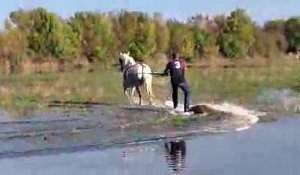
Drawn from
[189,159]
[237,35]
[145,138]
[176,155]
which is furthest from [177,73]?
[237,35]

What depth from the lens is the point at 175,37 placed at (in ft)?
363

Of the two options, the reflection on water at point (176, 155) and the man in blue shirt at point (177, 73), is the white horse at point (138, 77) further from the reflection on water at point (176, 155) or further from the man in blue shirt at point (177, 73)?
the reflection on water at point (176, 155)

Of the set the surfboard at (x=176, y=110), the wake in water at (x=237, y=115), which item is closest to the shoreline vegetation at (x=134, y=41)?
the surfboard at (x=176, y=110)

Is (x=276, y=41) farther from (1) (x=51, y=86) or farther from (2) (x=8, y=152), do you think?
(2) (x=8, y=152)

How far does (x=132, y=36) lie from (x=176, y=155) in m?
91.7

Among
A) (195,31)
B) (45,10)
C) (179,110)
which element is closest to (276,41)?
(195,31)

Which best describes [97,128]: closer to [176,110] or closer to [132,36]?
[176,110]

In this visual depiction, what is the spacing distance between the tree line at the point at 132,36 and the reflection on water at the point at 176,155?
3035 inches

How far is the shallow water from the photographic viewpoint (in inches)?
560

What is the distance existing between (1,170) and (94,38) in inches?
3641

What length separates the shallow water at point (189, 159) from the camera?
14227 mm

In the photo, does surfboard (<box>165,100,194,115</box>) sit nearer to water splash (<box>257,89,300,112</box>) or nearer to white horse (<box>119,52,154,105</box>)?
white horse (<box>119,52,154,105</box>)

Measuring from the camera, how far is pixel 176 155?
635 inches

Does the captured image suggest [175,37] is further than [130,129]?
Yes
